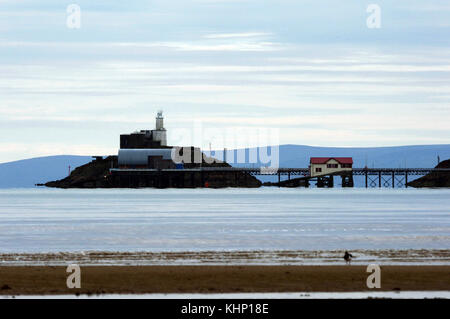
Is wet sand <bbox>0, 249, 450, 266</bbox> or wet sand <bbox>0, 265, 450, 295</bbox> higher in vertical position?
wet sand <bbox>0, 265, 450, 295</bbox>

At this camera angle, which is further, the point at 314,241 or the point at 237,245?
the point at 314,241

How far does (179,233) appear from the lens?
65.5 metres

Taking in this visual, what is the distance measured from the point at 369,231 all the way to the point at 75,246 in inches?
1021

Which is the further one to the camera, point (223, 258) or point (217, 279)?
point (223, 258)

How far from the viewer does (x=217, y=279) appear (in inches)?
1117

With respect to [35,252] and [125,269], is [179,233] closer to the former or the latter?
[35,252]

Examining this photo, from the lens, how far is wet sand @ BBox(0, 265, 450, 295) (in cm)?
2575

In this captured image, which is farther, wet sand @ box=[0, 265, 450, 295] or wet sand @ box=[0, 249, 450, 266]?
wet sand @ box=[0, 249, 450, 266]

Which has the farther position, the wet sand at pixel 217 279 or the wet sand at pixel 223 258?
the wet sand at pixel 223 258

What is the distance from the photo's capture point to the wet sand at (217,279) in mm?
25750

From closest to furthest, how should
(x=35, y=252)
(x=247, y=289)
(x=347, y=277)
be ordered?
(x=247, y=289) < (x=347, y=277) < (x=35, y=252)

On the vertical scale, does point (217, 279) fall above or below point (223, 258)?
above
